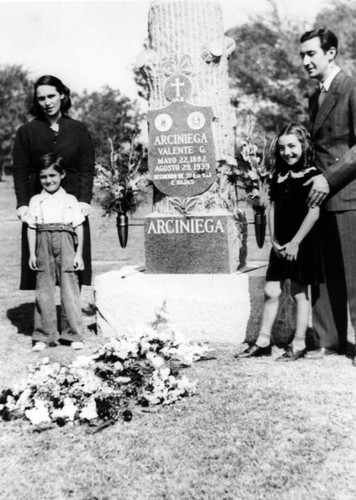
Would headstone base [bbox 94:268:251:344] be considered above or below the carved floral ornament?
below

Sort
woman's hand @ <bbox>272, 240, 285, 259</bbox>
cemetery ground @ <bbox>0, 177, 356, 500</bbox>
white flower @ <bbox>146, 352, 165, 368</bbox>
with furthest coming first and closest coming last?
woman's hand @ <bbox>272, 240, 285, 259</bbox>, white flower @ <bbox>146, 352, 165, 368</bbox>, cemetery ground @ <bbox>0, 177, 356, 500</bbox>

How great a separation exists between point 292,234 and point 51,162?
1.80m

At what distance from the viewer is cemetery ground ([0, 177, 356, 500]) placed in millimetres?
2592

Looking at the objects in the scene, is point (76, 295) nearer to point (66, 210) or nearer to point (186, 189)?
point (66, 210)

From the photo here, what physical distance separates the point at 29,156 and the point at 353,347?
2782mm

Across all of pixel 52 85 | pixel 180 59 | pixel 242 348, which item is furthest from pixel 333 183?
pixel 52 85

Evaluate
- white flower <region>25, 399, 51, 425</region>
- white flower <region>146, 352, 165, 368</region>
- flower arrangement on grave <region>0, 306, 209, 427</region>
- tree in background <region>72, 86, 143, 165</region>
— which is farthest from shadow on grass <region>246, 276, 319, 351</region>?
tree in background <region>72, 86, 143, 165</region>

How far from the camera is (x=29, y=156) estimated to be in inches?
193

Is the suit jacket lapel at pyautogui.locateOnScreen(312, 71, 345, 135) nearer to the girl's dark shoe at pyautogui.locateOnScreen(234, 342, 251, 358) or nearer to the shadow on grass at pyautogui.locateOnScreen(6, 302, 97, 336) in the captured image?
the girl's dark shoe at pyautogui.locateOnScreen(234, 342, 251, 358)

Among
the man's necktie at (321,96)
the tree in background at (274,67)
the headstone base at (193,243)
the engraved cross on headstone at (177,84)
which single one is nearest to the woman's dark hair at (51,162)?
the headstone base at (193,243)

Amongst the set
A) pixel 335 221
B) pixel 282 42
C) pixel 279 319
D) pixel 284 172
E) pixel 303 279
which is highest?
pixel 282 42

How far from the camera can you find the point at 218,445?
9.74 ft

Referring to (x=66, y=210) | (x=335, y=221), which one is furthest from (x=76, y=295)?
(x=335, y=221)

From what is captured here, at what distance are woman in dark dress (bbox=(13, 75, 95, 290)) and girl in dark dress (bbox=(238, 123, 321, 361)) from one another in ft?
4.70
